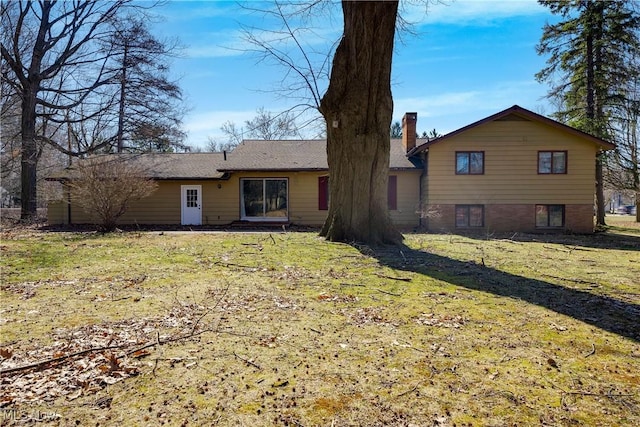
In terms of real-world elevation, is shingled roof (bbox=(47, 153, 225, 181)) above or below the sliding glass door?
above

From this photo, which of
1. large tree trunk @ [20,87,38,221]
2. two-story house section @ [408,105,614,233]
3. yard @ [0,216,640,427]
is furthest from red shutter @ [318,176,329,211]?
large tree trunk @ [20,87,38,221]

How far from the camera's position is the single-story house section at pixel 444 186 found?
50.4 feet

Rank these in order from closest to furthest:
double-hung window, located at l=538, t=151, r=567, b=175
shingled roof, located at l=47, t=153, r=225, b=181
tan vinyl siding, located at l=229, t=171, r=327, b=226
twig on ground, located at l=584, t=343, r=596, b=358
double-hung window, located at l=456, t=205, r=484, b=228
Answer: twig on ground, located at l=584, t=343, r=596, b=358 → double-hung window, located at l=538, t=151, r=567, b=175 → double-hung window, located at l=456, t=205, r=484, b=228 → shingled roof, located at l=47, t=153, r=225, b=181 → tan vinyl siding, located at l=229, t=171, r=327, b=226

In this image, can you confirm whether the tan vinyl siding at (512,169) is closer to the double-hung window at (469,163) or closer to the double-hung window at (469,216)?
the double-hung window at (469,163)

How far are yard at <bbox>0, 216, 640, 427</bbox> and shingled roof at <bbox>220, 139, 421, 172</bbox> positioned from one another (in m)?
10.5

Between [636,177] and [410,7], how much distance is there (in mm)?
17512

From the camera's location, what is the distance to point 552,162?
50.8ft

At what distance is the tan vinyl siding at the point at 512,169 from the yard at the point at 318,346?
9149 millimetres

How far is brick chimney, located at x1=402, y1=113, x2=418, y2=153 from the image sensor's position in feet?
58.6

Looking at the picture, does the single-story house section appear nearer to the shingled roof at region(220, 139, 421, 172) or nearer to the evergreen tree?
the shingled roof at region(220, 139, 421, 172)

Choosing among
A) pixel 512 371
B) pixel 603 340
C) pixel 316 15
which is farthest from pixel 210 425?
pixel 316 15

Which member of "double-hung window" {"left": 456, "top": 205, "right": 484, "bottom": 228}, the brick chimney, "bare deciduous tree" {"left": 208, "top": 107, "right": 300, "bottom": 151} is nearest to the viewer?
"double-hung window" {"left": 456, "top": 205, "right": 484, "bottom": 228}

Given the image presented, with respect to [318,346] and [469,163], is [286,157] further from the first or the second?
[318,346]

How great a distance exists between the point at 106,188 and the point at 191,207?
4755 mm
